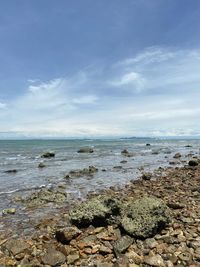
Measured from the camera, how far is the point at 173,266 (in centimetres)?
668

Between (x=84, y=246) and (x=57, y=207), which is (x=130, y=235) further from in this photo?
(x=57, y=207)

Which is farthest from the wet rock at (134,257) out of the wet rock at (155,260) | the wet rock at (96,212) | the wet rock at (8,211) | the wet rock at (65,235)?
the wet rock at (8,211)

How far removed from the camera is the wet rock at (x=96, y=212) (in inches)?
368

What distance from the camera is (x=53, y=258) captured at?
7191 millimetres

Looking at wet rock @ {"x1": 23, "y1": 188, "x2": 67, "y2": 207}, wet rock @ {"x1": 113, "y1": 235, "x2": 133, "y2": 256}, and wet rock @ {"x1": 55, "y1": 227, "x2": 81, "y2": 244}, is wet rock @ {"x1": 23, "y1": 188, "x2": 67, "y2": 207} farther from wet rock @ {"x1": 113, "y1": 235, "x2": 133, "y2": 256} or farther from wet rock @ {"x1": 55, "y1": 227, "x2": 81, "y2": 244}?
wet rock @ {"x1": 113, "y1": 235, "x2": 133, "y2": 256}

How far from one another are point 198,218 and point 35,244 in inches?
211

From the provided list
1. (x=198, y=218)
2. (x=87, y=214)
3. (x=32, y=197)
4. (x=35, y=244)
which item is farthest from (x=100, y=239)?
(x=32, y=197)

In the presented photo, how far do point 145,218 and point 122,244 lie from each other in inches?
48.2

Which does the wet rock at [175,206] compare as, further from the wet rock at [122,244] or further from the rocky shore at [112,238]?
the wet rock at [122,244]

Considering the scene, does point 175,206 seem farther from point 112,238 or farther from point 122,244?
point 122,244

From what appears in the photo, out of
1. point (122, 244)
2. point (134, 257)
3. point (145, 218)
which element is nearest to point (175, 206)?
point (145, 218)

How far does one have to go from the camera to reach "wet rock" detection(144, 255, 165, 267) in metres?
6.78

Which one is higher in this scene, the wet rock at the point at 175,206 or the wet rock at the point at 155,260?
the wet rock at the point at 175,206

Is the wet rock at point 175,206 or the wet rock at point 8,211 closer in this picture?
the wet rock at point 175,206
